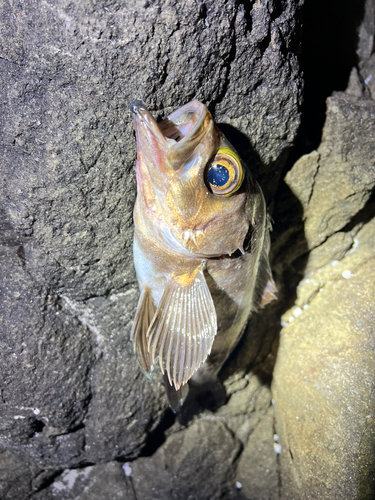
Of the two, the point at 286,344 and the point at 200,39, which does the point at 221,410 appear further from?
the point at 200,39

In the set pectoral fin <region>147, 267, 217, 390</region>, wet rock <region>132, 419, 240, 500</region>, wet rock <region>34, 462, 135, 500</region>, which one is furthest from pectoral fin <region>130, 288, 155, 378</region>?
wet rock <region>34, 462, 135, 500</region>

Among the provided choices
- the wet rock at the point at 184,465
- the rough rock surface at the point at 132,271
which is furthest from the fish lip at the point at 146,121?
the wet rock at the point at 184,465

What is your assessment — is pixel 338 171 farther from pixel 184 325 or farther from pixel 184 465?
pixel 184 465

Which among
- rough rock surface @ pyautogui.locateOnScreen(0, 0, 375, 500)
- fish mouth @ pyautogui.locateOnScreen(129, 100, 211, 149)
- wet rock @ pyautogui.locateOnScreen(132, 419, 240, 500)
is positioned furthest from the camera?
wet rock @ pyautogui.locateOnScreen(132, 419, 240, 500)

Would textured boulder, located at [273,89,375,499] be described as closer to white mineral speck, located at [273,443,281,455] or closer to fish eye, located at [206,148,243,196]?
white mineral speck, located at [273,443,281,455]

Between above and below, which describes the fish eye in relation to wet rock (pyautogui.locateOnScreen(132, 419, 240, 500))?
Answer: above

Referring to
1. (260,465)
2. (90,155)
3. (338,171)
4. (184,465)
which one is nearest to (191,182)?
(90,155)
